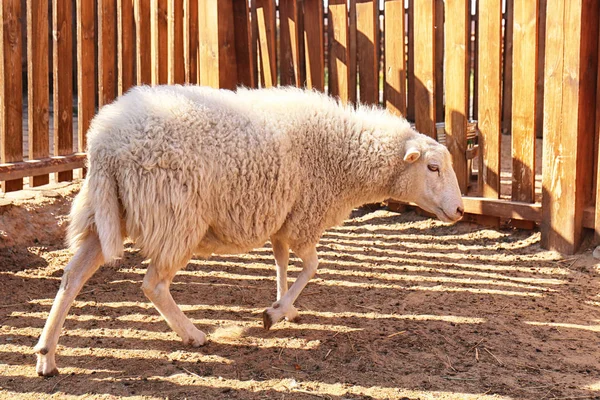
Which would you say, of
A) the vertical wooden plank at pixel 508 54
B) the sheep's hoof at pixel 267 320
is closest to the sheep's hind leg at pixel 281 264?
the sheep's hoof at pixel 267 320

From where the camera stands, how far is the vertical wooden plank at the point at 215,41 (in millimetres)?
5988

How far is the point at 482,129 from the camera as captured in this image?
5.76m

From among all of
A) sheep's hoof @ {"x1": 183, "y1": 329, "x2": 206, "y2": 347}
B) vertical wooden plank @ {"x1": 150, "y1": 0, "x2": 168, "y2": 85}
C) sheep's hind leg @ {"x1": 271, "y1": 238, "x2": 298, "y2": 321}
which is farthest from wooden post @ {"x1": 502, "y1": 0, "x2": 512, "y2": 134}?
sheep's hoof @ {"x1": 183, "y1": 329, "x2": 206, "y2": 347}

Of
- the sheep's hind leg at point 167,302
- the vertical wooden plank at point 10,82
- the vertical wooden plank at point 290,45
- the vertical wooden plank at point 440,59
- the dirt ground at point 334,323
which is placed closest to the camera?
the dirt ground at point 334,323

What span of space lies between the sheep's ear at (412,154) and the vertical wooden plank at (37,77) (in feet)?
8.93

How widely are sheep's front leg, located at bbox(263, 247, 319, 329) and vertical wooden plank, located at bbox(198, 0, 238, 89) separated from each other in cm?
248

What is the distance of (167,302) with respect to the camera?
11.8 ft

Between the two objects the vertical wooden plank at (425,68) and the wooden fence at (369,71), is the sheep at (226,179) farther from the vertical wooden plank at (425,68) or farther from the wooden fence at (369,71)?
the vertical wooden plank at (425,68)

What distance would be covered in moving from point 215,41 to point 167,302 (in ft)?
10.0

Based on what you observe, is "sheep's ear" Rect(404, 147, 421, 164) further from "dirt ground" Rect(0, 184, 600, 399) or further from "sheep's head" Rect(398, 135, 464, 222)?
"dirt ground" Rect(0, 184, 600, 399)

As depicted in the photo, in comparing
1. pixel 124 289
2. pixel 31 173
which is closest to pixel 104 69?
pixel 31 173

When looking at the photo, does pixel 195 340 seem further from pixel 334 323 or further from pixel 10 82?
pixel 10 82

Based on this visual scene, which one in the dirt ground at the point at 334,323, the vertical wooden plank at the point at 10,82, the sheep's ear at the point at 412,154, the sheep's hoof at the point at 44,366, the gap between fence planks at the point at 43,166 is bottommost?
the dirt ground at the point at 334,323

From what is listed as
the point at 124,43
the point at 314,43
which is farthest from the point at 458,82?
the point at 124,43
